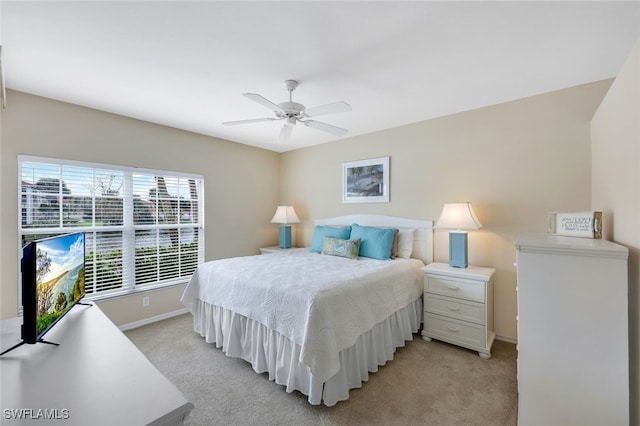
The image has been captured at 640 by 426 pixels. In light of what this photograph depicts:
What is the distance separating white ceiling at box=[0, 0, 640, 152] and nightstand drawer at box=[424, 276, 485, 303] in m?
1.83

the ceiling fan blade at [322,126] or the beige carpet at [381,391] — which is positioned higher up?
the ceiling fan blade at [322,126]

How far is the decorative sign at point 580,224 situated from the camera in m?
1.77

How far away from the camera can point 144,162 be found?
11.0 ft

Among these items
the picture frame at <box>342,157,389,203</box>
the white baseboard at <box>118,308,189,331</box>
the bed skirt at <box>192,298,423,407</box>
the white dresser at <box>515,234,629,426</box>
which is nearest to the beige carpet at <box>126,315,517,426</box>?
the bed skirt at <box>192,298,423,407</box>

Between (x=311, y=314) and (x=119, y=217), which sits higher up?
(x=119, y=217)

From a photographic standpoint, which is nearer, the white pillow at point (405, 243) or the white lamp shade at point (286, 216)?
the white pillow at point (405, 243)

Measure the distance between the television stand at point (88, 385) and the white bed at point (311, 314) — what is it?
1036 millimetres

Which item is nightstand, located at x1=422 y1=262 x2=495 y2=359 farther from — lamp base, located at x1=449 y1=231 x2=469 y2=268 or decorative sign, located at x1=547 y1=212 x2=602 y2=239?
decorative sign, located at x1=547 y1=212 x2=602 y2=239

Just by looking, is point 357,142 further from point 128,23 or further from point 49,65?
point 49,65

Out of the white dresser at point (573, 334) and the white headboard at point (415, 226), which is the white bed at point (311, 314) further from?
the white dresser at point (573, 334)

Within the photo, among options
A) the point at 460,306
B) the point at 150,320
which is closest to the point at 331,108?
the point at 460,306

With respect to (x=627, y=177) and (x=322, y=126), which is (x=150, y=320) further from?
(x=627, y=177)

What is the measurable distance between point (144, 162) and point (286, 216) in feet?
6.91

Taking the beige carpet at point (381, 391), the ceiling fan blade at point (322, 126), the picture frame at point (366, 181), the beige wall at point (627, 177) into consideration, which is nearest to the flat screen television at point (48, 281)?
the beige carpet at point (381, 391)
